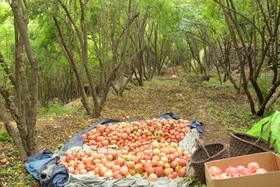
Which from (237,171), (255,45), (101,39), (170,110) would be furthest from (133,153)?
(101,39)

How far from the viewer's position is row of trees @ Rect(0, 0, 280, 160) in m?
5.79

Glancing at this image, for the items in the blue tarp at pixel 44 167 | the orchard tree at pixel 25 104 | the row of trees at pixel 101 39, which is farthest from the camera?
the row of trees at pixel 101 39

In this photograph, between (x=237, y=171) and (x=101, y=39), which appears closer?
(x=237, y=171)

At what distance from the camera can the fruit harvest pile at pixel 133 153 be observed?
513 cm

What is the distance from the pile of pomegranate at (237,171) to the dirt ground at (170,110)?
3192mm

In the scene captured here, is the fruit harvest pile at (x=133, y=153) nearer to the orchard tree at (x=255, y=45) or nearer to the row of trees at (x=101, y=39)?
the row of trees at (x=101, y=39)

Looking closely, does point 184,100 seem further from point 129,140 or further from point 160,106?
point 129,140

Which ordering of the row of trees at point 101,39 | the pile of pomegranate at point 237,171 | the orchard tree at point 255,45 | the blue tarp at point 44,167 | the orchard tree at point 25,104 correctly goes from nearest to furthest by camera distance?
the pile of pomegranate at point 237,171 < the blue tarp at point 44,167 < the orchard tree at point 25,104 < the row of trees at point 101,39 < the orchard tree at point 255,45

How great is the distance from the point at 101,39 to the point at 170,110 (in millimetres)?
5416

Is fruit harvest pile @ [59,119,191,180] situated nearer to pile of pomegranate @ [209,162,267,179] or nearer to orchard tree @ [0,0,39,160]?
orchard tree @ [0,0,39,160]

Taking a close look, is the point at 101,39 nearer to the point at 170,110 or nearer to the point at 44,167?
the point at 170,110

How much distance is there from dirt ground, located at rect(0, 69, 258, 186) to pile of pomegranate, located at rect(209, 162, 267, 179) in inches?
126

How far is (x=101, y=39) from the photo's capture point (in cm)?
1488

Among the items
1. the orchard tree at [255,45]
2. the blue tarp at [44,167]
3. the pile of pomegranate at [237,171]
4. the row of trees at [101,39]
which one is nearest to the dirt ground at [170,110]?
the blue tarp at [44,167]
